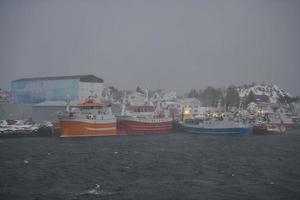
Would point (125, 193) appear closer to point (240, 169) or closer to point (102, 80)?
point (240, 169)

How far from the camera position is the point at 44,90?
117500 millimetres

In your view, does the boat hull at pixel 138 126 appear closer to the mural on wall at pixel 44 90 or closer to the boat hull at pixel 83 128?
the boat hull at pixel 83 128

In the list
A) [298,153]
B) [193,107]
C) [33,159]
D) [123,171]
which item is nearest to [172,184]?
[123,171]

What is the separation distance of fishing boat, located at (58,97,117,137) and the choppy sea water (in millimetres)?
13367

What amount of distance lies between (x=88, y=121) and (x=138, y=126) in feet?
41.1

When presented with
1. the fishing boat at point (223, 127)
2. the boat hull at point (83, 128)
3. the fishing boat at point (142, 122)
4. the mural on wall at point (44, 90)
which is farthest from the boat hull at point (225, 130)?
the mural on wall at point (44, 90)

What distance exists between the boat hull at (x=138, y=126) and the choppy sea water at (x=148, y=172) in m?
23.9

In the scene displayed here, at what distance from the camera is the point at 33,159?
150 feet

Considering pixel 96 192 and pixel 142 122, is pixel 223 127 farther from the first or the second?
pixel 96 192

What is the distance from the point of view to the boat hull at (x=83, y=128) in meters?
71.4

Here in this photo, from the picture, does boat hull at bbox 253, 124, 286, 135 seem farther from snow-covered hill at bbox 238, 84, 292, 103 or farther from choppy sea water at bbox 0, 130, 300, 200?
snow-covered hill at bbox 238, 84, 292, 103

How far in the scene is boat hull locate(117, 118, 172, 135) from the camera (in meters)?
82.2

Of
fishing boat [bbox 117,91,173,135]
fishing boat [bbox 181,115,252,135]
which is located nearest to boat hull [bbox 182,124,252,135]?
fishing boat [bbox 181,115,252,135]

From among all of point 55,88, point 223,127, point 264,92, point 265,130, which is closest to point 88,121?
point 223,127
